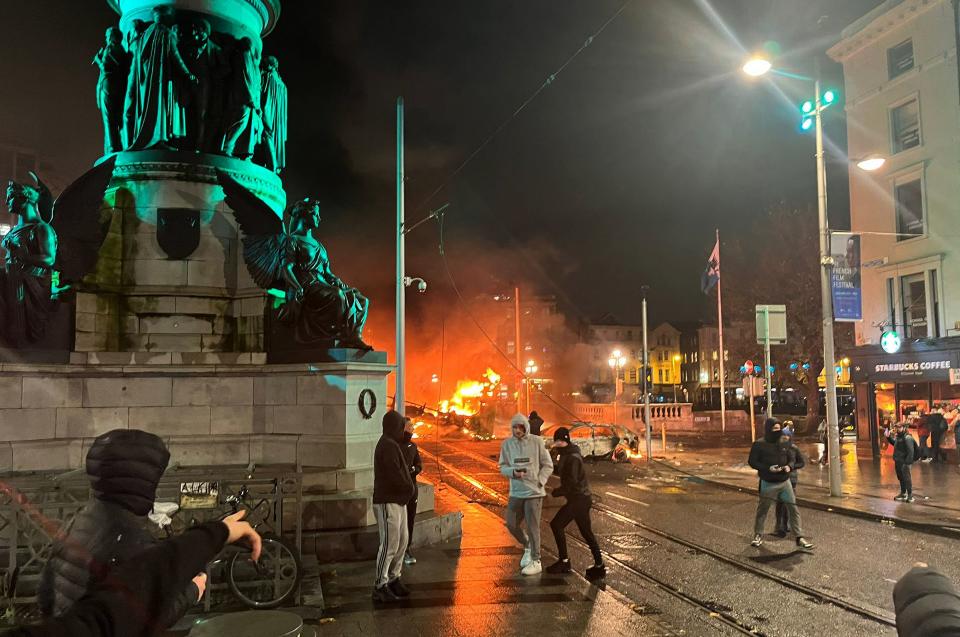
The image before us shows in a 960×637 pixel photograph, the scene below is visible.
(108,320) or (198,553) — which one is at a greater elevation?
(108,320)

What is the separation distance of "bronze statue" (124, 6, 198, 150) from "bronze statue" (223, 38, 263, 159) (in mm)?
656

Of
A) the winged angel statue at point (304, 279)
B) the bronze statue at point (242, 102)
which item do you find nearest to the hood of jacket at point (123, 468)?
the winged angel statue at point (304, 279)

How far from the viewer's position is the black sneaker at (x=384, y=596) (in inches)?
265

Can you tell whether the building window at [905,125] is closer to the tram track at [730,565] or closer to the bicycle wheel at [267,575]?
the tram track at [730,565]

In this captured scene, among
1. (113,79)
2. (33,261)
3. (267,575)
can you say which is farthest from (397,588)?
(113,79)

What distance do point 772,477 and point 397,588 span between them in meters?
5.61

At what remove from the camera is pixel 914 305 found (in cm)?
2341

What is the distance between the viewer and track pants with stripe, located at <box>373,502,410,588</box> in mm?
6789

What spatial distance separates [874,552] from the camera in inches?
363

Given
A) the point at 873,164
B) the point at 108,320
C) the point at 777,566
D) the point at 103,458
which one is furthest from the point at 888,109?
the point at 103,458

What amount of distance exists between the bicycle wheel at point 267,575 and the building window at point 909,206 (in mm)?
23622

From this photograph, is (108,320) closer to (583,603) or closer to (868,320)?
(583,603)

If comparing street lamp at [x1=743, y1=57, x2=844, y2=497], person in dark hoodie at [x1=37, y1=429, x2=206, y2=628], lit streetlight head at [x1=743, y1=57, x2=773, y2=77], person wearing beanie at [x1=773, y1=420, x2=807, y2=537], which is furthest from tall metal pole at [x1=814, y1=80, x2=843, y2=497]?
person in dark hoodie at [x1=37, y1=429, x2=206, y2=628]

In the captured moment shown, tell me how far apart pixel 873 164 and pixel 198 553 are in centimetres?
1556
